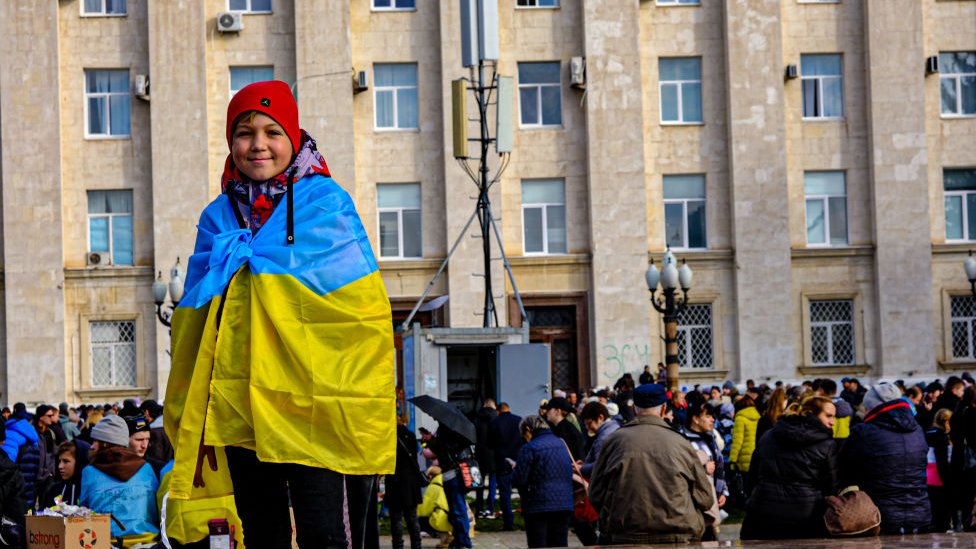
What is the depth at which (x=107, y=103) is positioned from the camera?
43656 millimetres

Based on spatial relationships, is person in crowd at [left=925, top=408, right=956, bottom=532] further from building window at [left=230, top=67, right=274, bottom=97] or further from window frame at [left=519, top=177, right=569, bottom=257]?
building window at [left=230, top=67, right=274, bottom=97]

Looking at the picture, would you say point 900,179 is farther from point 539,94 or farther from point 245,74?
point 245,74

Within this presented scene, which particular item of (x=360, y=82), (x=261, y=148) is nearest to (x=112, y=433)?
(x=261, y=148)

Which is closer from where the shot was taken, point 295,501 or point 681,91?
point 295,501

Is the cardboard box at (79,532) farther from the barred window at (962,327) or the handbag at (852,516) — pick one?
the barred window at (962,327)

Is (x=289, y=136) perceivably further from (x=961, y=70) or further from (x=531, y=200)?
(x=961, y=70)

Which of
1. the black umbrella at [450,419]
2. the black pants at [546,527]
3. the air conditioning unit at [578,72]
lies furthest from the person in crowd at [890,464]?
the air conditioning unit at [578,72]

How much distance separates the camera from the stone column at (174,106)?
1686 inches

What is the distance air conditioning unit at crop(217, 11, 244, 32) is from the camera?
141 feet

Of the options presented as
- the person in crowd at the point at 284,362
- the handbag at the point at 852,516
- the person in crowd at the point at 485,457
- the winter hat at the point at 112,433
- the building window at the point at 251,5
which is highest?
the building window at the point at 251,5

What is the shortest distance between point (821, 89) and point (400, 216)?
37.9 ft

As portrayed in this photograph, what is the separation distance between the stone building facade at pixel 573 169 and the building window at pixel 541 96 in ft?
0.24

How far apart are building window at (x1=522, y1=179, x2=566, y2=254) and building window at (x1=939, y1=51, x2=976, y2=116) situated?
10.4m

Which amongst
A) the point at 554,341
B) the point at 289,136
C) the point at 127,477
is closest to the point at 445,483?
the point at 127,477
